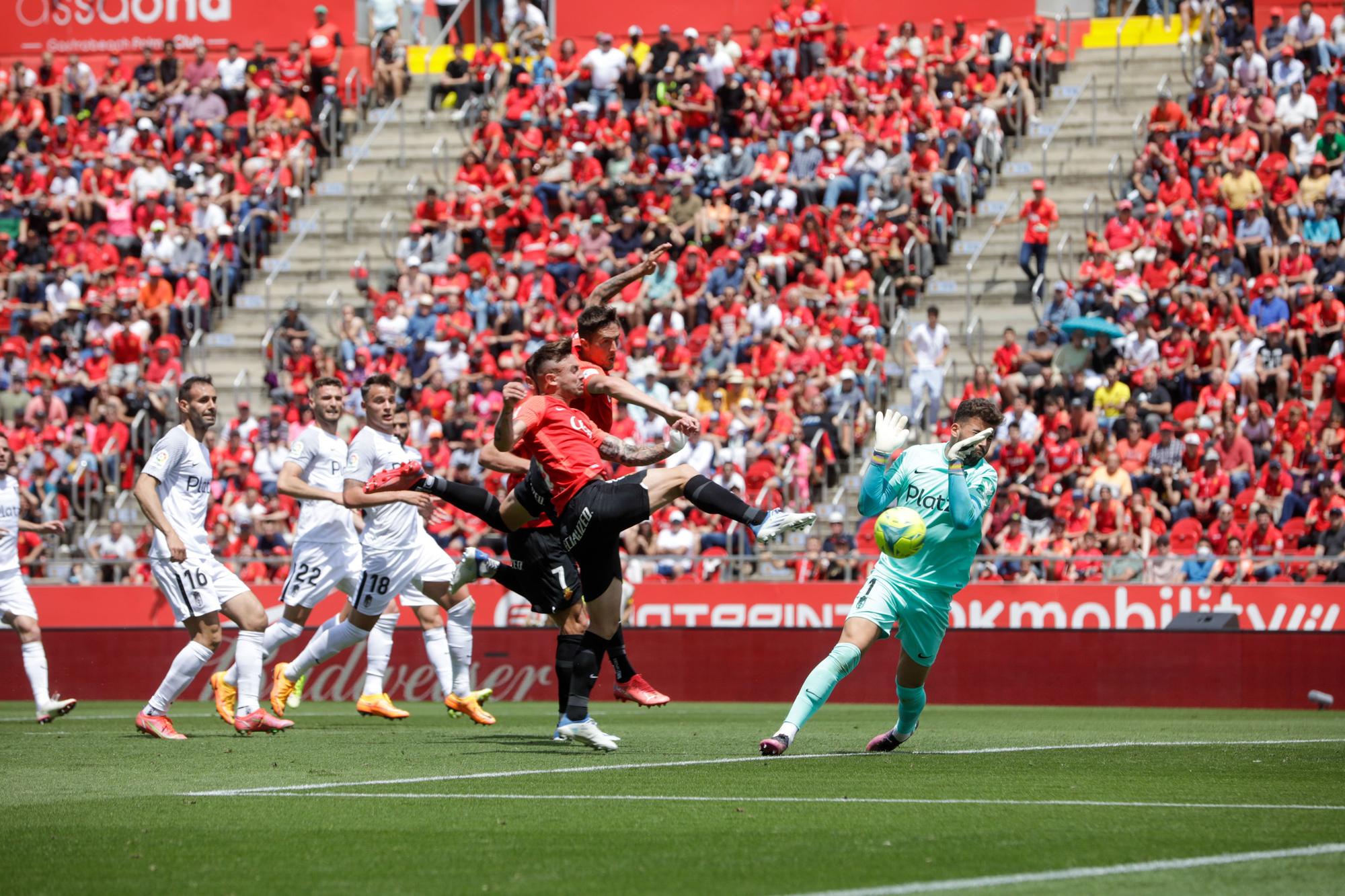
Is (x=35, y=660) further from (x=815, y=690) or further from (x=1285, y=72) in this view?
(x=1285, y=72)

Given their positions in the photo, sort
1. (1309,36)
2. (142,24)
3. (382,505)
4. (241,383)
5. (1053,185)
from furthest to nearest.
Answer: (142,24), (241,383), (1053,185), (1309,36), (382,505)

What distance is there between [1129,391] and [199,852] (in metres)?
18.4

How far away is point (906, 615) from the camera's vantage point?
432 inches

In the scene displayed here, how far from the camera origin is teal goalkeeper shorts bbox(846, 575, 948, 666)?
10922 mm

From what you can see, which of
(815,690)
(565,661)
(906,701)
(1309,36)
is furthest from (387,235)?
(815,690)

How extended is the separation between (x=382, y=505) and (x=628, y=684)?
278 cm

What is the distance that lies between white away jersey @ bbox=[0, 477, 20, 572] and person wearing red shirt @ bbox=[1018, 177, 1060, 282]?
1535 cm

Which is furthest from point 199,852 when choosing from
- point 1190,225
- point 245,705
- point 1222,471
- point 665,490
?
point 1190,225

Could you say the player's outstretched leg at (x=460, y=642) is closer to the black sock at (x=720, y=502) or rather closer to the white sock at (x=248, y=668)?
the white sock at (x=248, y=668)

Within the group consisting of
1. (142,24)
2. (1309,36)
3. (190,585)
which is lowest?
(190,585)

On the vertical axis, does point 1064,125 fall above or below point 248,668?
above

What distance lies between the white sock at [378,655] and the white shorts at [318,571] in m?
0.53

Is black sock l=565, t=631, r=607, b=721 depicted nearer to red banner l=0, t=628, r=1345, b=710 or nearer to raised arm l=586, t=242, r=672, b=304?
raised arm l=586, t=242, r=672, b=304

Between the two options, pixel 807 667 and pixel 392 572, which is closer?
pixel 392 572
